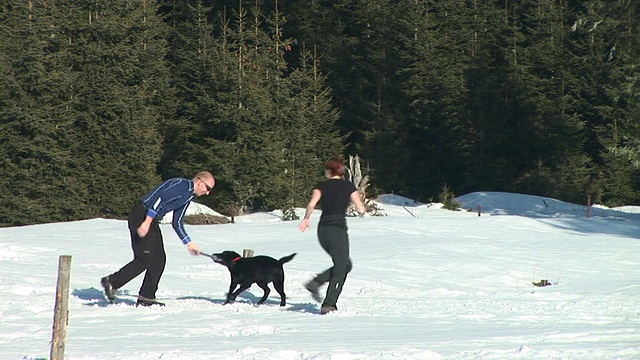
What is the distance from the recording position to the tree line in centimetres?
3206

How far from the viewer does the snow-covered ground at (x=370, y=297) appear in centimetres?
834

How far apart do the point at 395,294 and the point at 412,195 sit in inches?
1260

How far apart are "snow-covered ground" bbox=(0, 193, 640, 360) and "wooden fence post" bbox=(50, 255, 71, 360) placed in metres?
0.54

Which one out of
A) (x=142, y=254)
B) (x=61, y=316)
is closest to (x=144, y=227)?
(x=142, y=254)

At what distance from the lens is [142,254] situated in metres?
10.8

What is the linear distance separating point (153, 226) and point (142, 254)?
34cm

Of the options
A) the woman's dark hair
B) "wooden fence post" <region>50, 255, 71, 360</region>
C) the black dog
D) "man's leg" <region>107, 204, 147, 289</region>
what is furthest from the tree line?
"wooden fence post" <region>50, 255, 71, 360</region>

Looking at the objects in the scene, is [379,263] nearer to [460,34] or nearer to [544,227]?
[544,227]

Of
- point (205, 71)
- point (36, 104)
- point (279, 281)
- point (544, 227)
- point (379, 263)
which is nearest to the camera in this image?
point (279, 281)

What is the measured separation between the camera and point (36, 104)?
31953 mm

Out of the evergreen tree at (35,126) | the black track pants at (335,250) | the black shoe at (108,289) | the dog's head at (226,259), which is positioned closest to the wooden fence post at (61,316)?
the black shoe at (108,289)

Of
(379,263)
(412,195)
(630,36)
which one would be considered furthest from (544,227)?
(412,195)

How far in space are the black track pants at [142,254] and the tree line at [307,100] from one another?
15.4 m

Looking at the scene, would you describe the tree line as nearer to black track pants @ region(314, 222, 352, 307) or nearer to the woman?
the woman
